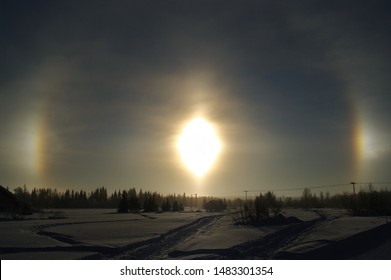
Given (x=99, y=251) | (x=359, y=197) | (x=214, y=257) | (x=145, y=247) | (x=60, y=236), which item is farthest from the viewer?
(x=359, y=197)

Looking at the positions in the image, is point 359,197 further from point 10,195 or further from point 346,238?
point 10,195

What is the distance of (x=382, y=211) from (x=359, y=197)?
4.27m

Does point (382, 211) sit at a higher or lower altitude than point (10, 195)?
lower

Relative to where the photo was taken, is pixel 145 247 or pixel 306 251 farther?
pixel 145 247

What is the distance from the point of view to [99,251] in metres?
13.9

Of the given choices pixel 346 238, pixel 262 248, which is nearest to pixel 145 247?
pixel 262 248

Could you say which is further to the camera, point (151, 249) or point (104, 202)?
point (104, 202)

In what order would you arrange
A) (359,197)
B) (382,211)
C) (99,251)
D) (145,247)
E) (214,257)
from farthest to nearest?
(359,197) → (382,211) → (145,247) → (99,251) → (214,257)

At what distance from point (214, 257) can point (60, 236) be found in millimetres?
9364

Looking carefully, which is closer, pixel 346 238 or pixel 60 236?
pixel 346 238

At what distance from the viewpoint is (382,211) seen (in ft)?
143
